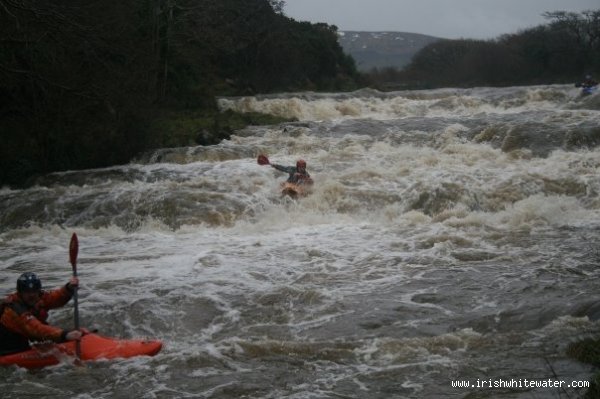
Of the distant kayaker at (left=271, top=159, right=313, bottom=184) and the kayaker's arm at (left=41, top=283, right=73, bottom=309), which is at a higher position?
the distant kayaker at (left=271, top=159, right=313, bottom=184)

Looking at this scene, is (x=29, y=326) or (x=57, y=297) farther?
(x=57, y=297)

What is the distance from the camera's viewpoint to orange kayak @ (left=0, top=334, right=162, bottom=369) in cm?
525

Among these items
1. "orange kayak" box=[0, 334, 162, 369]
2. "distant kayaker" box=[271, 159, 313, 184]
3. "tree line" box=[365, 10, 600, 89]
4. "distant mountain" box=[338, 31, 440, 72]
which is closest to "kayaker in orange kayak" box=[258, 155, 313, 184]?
"distant kayaker" box=[271, 159, 313, 184]

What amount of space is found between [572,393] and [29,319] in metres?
3.92

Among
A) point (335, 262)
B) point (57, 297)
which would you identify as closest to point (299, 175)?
point (335, 262)

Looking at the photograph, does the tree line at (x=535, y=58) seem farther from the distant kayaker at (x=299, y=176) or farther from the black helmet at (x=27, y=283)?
the black helmet at (x=27, y=283)

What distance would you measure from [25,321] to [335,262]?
13.3ft

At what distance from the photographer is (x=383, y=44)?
144 metres

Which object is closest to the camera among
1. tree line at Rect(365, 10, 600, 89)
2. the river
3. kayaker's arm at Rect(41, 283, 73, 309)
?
the river

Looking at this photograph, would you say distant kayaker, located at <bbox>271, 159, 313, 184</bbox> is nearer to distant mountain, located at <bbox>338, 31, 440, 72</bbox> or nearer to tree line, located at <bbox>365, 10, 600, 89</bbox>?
tree line, located at <bbox>365, 10, 600, 89</bbox>

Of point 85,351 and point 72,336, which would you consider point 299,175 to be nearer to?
point 85,351

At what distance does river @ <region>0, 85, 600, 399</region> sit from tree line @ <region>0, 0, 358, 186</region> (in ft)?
3.00

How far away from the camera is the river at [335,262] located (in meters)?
5.02

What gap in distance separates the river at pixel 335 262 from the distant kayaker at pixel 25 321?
0.27 m
